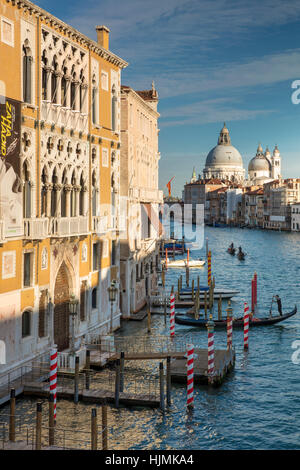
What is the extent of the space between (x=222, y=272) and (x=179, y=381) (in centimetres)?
2826

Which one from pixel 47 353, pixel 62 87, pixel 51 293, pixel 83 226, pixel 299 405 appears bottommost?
pixel 299 405

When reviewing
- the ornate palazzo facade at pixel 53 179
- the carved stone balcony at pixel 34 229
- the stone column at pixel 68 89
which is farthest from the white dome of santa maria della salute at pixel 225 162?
the carved stone balcony at pixel 34 229

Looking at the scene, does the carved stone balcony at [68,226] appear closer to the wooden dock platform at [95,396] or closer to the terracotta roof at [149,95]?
the wooden dock platform at [95,396]

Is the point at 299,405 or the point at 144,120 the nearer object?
the point at 299,405

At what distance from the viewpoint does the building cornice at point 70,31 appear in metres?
13.4

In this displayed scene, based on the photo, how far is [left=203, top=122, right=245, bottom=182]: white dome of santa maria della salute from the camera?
181250mm

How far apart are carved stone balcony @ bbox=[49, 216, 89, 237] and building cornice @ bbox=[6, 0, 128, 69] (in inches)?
173

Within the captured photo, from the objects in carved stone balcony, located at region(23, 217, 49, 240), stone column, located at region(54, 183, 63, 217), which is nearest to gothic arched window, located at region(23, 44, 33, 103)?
stone column, located at region(54, 183, 63, 217)

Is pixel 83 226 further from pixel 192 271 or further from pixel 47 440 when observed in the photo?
pixel 192 271

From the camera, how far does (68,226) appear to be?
50.4ft

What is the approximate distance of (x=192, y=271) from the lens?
1693 inches

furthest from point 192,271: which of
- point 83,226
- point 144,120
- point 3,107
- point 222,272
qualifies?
point 3,107

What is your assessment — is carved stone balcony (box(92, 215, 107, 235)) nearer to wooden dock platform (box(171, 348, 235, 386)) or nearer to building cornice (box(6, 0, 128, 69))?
wooden dock platform (box(171, 348, 235, 386))

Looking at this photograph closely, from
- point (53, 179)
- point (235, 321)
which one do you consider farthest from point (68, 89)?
point (235, 321)
